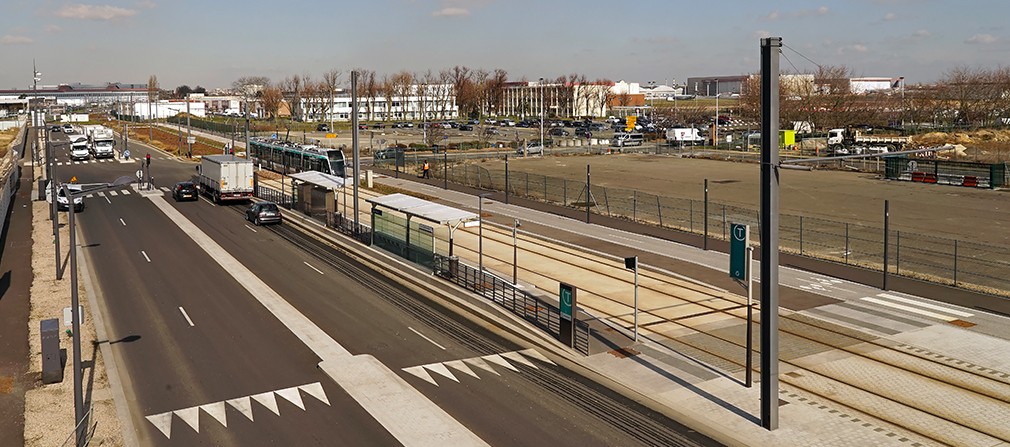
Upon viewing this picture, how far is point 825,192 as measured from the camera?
5800 cm

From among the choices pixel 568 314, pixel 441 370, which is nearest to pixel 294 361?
pixel 441 370

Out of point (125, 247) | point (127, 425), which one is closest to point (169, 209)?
point (125, 247)

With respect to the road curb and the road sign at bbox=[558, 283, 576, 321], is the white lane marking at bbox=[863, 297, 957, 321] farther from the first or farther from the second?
the road curb

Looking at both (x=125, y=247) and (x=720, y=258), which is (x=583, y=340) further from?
(x=125, y=247)

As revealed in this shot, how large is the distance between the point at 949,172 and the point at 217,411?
6248 centimetres

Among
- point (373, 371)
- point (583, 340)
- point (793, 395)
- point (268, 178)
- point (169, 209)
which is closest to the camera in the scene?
point (793, 395)

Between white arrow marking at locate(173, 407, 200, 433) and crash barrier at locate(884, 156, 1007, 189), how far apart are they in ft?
171

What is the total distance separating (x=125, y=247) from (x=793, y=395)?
1251 inches

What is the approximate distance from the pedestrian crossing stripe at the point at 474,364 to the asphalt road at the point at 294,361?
0.13 m

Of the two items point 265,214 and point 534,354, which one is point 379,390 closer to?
point 534,354

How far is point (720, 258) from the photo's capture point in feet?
118

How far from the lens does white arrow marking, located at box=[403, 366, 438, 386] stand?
20853 mm

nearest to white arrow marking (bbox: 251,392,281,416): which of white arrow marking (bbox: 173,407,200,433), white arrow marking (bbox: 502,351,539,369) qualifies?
white arrow marking (bbox: 173,407,200,433)

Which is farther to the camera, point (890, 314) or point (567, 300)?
point (890, 314)
